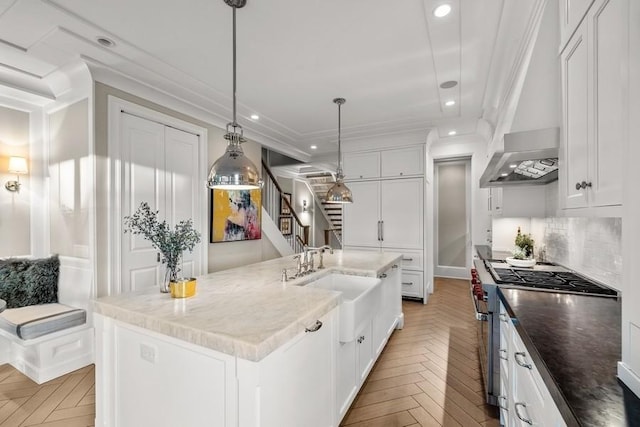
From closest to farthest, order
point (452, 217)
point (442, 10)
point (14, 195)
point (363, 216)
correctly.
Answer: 1. point (442, 10)
2. point (14, 195)
3. point (363, 216)
4. point (452, 217)

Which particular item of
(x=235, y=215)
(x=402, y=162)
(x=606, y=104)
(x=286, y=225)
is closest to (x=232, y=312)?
(x=606, y=104)

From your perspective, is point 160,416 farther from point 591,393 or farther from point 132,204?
point 132,204

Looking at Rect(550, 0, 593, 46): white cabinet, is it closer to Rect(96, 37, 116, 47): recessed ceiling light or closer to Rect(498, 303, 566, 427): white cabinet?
Rect(498, 303, 566, 427): white cabinet

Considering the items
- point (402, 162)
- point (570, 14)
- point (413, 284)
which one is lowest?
point (413, 284)

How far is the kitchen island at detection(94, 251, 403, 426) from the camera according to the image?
1.17 metres

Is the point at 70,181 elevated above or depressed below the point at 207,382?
above

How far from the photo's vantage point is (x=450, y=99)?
11.1ft

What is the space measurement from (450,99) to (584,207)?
259 centimetres

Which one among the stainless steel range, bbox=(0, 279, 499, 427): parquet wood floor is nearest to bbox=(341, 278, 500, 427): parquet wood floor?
bbox=(0, 279, 499, 427): parquet wood floor

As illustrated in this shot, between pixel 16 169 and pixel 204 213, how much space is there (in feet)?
5.93

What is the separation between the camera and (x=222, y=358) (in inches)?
47.1

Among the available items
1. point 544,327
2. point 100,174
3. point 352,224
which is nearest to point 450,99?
point 352,224

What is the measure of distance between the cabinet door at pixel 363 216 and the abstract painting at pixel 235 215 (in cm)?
158

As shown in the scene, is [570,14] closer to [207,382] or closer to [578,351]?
[578,351]
